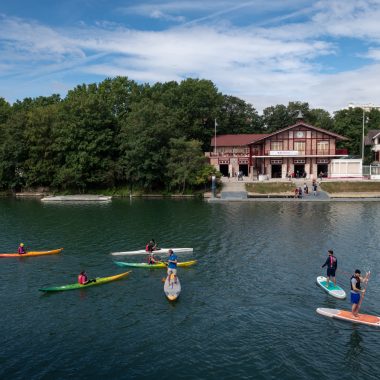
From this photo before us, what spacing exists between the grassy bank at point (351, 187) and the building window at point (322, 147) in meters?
10.7

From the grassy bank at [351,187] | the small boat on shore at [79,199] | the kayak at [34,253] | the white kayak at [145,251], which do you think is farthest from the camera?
the small boat on shore at [79,199]

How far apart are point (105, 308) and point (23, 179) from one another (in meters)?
70.2

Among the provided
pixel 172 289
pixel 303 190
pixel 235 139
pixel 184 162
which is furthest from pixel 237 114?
pixel 172 289

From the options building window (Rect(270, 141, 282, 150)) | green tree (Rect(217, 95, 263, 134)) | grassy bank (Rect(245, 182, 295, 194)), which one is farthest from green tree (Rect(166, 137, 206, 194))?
green tree (Rect(217, 95, 263, 134))

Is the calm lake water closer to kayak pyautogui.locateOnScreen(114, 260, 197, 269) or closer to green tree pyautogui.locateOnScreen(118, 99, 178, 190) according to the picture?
kayak pyautogui.locateOnScreen(114, 260, 197, 269)

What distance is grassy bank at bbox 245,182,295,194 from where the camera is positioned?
74.2m

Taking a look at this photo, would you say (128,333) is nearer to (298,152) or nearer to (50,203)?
(50,203)

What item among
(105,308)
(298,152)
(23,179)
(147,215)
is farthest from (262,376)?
(23,179)

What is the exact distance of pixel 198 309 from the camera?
24.7 m

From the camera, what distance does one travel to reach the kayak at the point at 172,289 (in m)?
25.9

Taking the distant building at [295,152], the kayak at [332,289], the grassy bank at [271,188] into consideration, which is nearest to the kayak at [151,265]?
the kayak at [332,289]

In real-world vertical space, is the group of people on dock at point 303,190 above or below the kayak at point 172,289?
above

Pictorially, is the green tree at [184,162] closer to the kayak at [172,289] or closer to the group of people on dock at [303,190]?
the group of people on dock at [303,190]

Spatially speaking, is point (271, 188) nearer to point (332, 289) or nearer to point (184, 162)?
point (184, 162)
